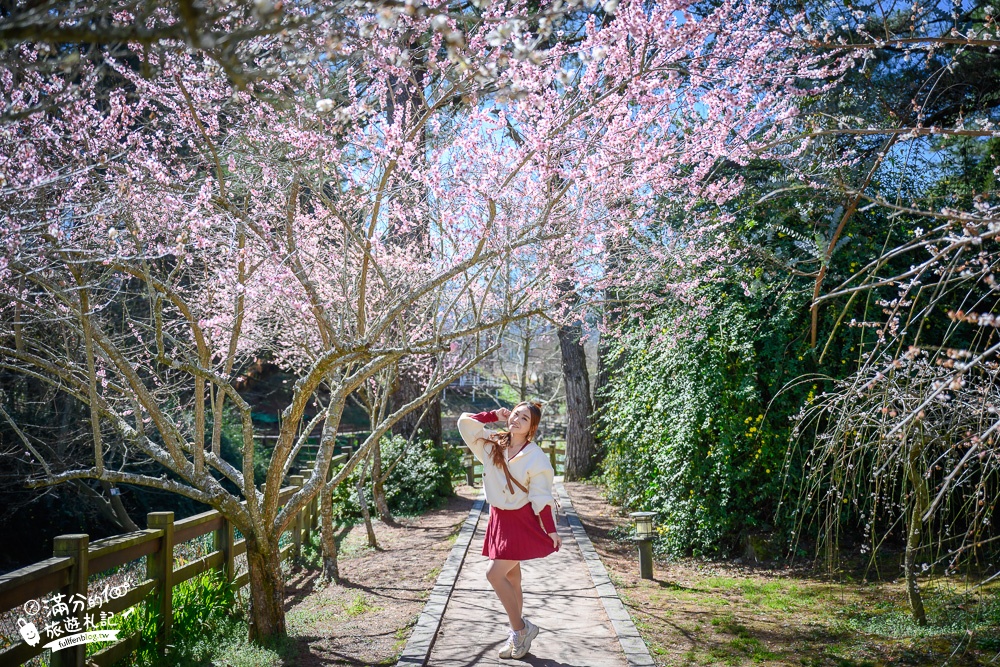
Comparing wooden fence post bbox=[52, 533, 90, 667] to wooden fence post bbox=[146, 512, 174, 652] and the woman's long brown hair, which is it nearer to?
wooden fence post bbox=[146, 512, 174, 652]

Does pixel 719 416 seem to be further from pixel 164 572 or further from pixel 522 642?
pixel 164 572

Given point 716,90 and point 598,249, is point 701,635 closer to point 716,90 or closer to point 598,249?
point 598,249

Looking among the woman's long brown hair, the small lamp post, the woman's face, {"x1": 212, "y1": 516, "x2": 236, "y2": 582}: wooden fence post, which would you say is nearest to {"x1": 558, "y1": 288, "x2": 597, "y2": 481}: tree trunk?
the small lamp post

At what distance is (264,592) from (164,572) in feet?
2.32

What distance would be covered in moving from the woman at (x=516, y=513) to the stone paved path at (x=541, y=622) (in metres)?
0.26

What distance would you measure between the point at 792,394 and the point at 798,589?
6.60 ft

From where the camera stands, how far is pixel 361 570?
8391 mm

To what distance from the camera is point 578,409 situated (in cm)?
1605

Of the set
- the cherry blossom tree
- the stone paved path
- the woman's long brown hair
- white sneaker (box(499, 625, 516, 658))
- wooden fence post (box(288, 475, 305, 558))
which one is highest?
the cherry blossom tree

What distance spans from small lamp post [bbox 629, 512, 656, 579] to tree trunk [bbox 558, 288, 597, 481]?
8.37m

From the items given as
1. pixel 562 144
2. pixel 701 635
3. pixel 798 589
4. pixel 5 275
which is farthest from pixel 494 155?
pixel 798 589

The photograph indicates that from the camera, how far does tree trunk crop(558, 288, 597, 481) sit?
15.9 meters

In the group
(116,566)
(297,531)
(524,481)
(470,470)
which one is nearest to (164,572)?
(116,566)

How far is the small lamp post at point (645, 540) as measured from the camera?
24.3 ft
